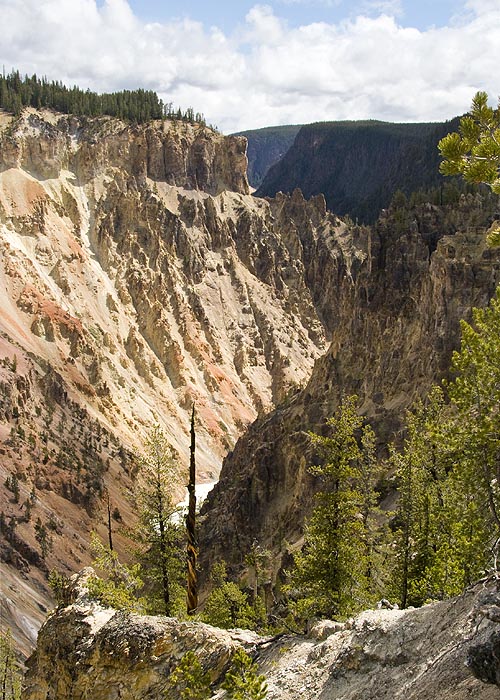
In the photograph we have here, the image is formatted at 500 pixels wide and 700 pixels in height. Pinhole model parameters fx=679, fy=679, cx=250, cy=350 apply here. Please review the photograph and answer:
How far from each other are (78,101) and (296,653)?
107 m

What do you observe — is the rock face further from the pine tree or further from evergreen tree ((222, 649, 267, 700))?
the pine tree

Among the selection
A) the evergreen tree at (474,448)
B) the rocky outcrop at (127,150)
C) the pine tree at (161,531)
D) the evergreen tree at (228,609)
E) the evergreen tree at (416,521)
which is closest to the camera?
the evergreen tree at (474,448)

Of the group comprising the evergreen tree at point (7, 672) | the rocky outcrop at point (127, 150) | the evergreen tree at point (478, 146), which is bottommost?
the evergreen tree at point (7, 672)

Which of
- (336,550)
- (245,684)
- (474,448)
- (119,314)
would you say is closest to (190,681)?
(245,684)

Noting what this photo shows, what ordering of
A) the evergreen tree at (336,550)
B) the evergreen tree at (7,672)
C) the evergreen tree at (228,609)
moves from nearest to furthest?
the evergreen tree at (336,550) → the evergreen tree at (228,609) → the evergreen tree at (7,672)

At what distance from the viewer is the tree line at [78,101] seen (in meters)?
103

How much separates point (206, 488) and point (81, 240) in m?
37.3

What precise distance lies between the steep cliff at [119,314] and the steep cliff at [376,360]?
13683 mm

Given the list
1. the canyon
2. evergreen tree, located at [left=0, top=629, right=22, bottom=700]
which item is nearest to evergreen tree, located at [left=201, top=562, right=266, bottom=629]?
the canyon

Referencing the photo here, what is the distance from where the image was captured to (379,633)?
40.0 feet

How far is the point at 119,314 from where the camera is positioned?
86812mm

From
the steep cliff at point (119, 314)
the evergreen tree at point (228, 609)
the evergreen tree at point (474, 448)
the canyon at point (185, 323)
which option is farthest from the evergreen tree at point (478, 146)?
the steep cliff at point (119, 314)

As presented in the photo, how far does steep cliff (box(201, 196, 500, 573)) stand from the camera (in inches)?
1826

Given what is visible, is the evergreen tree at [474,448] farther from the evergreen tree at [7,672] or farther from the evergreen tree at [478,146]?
the evergreen tree at [7,672]
